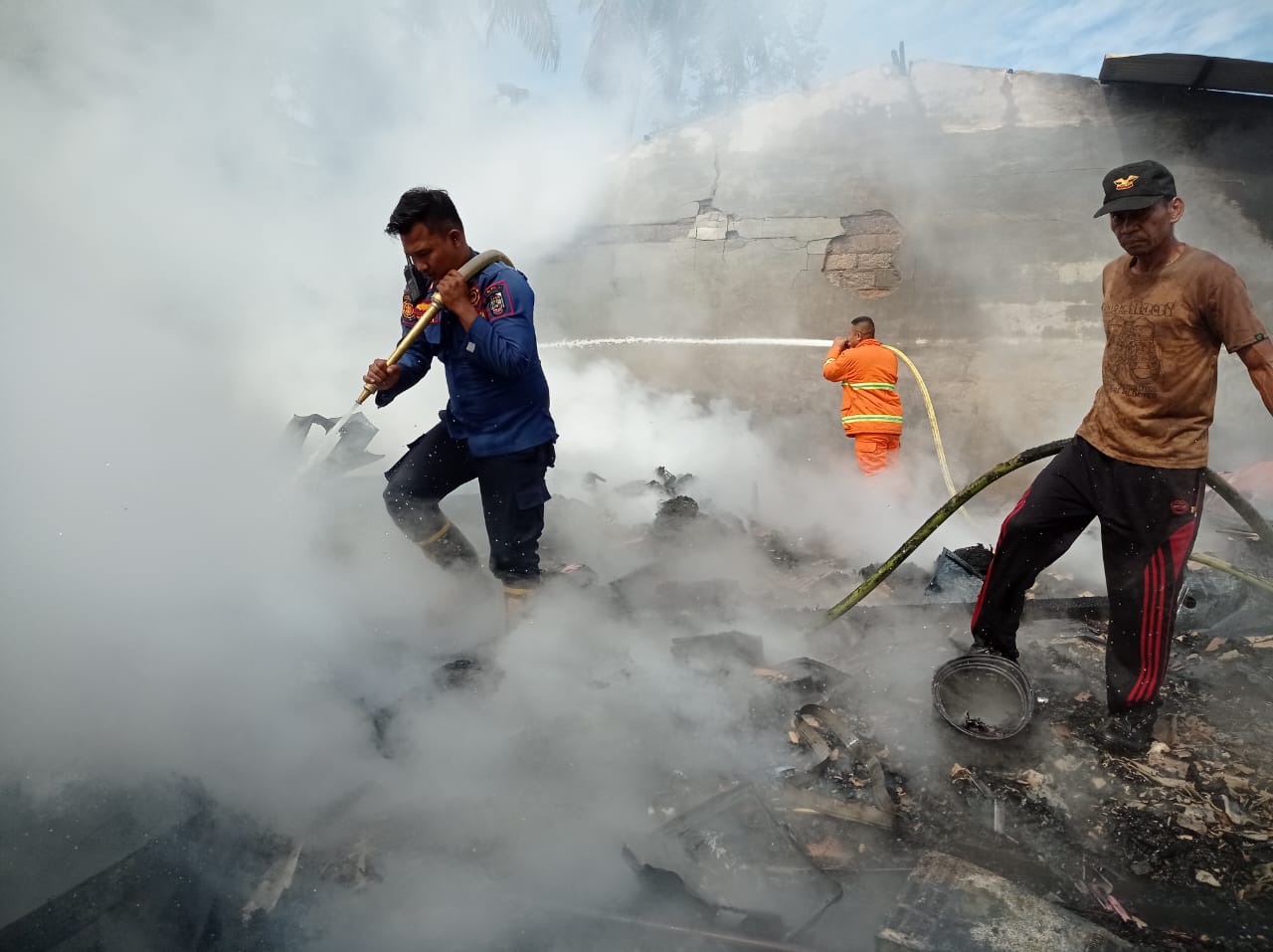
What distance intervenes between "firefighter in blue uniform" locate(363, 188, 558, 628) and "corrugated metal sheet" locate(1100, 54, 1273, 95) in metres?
6.55

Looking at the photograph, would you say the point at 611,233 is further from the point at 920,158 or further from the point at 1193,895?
the point at 1193,895

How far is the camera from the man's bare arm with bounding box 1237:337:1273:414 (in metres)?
2.24

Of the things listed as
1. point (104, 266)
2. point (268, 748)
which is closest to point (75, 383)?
point (104, 266)

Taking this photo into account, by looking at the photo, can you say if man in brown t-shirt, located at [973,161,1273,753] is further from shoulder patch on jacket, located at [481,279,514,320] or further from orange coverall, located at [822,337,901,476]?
orange coverall, located at [822,337,901,476]

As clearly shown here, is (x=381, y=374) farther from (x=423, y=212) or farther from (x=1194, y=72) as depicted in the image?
(x=1194, y=72)

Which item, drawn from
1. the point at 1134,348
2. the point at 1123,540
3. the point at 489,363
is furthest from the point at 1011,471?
the point at 489,363

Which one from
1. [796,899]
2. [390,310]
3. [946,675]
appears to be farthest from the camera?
[390,310]

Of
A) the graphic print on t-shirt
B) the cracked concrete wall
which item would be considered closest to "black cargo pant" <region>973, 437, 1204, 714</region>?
the graphic print on t-shirt

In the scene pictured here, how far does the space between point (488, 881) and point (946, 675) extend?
1.99 meters

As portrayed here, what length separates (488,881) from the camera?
2.08 m

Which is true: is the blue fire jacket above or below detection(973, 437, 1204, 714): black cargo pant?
above

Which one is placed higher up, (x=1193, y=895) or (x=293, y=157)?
(x=293, y=157)

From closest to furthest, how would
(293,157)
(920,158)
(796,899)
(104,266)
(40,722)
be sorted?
1. (796,899)
2. (40,722)
3. (104,266)
4. (293,157)
5. (920,158)

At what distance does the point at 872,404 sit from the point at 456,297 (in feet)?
12.7
